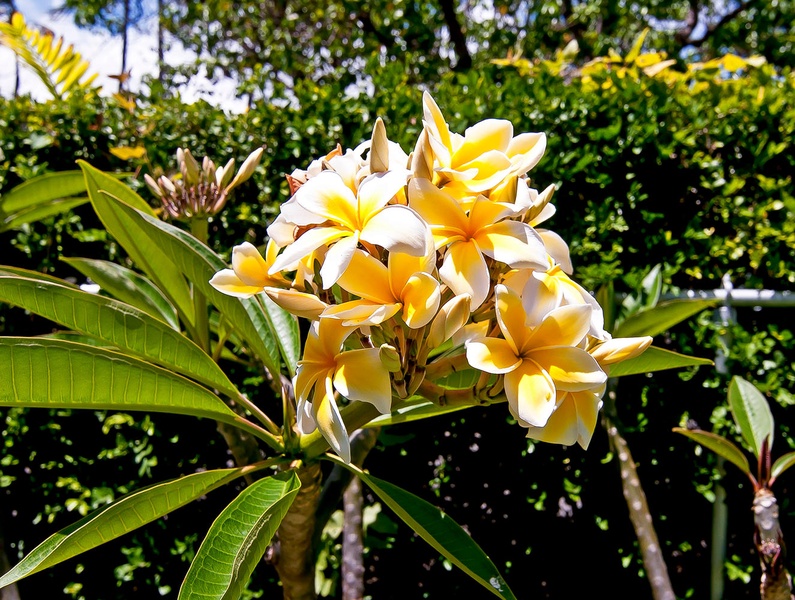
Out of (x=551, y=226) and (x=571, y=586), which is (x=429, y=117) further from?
(x=571, y=586)

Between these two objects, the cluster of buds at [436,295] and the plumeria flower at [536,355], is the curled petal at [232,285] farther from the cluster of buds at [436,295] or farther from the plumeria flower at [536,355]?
the plumeria flower at [536,355]

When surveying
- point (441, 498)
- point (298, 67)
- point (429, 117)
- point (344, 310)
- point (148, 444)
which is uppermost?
point (298, 67)

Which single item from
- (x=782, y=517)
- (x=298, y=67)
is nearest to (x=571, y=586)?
(x=782, y=517)

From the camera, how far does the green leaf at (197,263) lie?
2.73ft

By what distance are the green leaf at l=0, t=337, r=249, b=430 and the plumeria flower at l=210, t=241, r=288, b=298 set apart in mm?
129

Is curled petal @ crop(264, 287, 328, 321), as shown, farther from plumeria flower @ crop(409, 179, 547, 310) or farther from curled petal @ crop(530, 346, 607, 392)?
curled petal @ crop(530, 346, 607, 392)

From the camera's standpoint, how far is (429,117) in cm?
70

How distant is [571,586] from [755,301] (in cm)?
101

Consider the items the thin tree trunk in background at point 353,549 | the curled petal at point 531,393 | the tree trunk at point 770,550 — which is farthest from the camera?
the tree trunk at point 770,550

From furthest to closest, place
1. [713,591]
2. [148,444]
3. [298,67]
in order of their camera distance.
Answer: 1. [298,67]
2. [148,444]
3. [713,591]

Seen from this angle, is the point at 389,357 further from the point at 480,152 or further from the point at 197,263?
the point at 197,263

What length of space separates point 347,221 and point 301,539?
0.55 metres

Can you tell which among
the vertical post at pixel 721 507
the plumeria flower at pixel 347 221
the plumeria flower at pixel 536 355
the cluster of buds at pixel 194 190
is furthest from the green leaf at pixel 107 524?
the vertical post at pixel 721 507

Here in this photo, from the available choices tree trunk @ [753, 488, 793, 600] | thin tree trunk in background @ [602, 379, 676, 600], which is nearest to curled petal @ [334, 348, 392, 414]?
thin tree trunk in background @ [602, 379, 676, 600]
